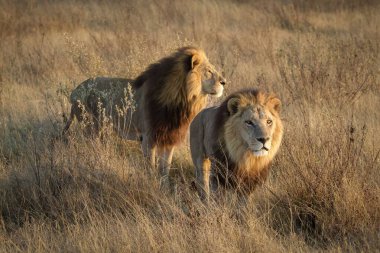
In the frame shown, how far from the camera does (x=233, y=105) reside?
4801 mm

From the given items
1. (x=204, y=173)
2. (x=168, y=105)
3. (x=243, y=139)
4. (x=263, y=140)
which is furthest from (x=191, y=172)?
(x=263, y=140)

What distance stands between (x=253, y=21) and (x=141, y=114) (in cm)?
871

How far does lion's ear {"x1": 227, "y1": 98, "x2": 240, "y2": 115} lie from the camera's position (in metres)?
4.77

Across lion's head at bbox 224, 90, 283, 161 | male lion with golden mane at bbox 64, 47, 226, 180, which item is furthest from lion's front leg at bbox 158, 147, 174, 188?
lion's head at bbox 224, 90, 283, 161

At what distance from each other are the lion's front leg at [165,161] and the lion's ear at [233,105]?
1.21 meters

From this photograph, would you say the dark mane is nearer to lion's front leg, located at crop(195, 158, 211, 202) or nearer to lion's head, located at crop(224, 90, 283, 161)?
lion's front leg, located at crop(195, 158, 211, 202)

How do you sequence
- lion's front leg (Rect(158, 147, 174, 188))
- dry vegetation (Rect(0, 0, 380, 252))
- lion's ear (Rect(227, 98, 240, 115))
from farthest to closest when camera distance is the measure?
lion's front leg (Rect(158, 147, 174, 188)) < lion's ear (Rect(227, 98, 240, 115)) < dry vegetation (Rect(0, 0, 380, 252))

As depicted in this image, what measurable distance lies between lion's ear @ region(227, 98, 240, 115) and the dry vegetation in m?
0.64

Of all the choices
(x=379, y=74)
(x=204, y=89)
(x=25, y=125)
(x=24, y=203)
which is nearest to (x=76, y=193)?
(x=24, y=203)

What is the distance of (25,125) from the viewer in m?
7.69

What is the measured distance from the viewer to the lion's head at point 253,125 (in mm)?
4570

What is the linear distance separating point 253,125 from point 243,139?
0.20 metres

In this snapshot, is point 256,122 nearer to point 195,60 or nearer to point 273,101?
point 273,101

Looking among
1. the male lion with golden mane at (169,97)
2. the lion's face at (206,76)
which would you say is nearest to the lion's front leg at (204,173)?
the male lion with golden mane at (169,97)
